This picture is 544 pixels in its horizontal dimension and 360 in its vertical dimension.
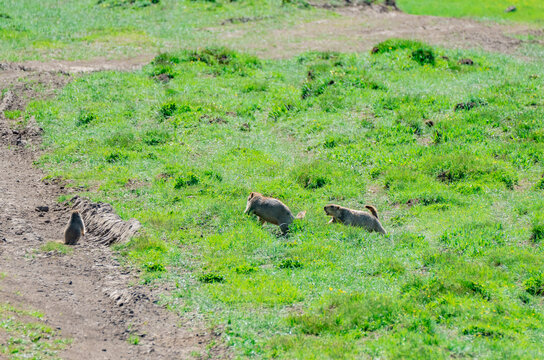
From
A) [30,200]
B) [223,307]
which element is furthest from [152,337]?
[30,200]

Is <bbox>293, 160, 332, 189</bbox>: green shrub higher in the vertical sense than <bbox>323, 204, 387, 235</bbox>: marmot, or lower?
lower

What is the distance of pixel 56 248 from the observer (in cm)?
1224

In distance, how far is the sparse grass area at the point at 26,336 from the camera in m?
8.74

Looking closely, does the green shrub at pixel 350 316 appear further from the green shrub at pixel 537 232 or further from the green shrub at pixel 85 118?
the green shrub at pixel 85 118

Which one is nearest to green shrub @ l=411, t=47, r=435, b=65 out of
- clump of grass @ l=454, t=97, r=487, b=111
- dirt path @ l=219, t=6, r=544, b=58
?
dirt path @ l=219, t=6, r=544, b=58

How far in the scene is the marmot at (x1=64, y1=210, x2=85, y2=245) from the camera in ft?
40.9

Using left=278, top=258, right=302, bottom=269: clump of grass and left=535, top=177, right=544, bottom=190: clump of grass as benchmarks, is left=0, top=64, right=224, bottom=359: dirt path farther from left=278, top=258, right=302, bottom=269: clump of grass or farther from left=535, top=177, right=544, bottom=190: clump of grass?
left=535, top=177, right=544, bottom=190: clump of grass

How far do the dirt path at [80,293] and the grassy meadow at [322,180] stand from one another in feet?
1.23

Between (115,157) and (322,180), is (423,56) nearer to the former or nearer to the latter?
(322,180)

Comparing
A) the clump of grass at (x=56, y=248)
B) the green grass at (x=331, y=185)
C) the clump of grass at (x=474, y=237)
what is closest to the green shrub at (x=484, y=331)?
the green grass at (x=331, y=185)

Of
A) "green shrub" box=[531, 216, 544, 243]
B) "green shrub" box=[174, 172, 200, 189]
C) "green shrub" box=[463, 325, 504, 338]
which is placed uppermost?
"green shrub" box=[463, 325, 504, 338]

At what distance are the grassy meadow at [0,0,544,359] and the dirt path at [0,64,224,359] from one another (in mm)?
374

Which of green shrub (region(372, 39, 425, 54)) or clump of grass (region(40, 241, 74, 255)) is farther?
green shrub (region(372, 39, 425, 54))

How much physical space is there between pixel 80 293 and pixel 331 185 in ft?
20.0
